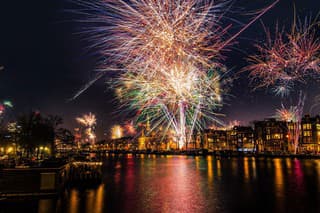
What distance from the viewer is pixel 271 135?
11181 cm

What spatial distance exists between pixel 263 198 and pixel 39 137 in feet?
152

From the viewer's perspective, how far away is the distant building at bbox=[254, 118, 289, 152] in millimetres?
108250

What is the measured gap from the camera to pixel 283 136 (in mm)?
108500

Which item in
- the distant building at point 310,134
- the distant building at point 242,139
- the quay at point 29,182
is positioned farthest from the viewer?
the distant building at point 242,139

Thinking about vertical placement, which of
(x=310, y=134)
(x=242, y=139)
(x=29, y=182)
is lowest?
(x=29, y=182)

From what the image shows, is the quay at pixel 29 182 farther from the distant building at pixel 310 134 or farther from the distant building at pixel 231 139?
the distant building at pixel 231 139

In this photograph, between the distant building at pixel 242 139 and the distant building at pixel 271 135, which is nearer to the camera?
the distant building at pixel 271 135

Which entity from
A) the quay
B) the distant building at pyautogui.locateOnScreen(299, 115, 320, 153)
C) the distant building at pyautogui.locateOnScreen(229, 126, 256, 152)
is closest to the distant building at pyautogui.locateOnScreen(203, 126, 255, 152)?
the distant building at pyautogui.locateOnScreen(229, 126, 256, 152)

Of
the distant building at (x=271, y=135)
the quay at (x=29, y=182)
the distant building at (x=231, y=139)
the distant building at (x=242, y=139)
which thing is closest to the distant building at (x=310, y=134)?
the distant building at (x=271, y=135)

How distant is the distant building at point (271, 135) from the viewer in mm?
108250

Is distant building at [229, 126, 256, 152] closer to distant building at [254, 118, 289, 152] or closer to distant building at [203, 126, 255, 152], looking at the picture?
distant building at [203, 126, 255, 152]

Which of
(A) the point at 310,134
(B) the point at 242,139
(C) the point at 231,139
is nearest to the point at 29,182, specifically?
(A) the point at 310,134

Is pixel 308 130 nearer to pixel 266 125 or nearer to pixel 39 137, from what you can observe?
pixel 266 125

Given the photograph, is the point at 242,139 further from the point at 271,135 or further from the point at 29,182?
the point at 29,182
